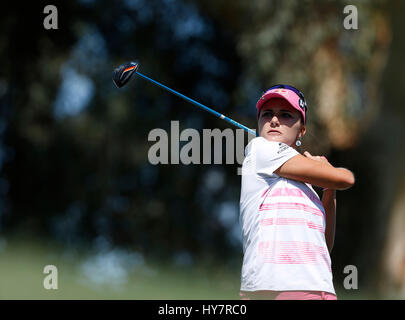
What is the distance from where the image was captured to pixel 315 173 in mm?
2766

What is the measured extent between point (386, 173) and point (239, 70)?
14.4 feet

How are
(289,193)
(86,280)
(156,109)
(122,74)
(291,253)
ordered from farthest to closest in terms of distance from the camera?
1. (156,109)
2. (86,280)
3. (122,74)
4. (289,193)
5. (291,253)

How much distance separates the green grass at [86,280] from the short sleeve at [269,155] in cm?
Answer: 557

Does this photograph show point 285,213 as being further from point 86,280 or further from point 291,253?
point 86,280

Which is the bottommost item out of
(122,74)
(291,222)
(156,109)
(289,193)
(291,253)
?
(291,253)

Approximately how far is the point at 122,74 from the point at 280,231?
134cm

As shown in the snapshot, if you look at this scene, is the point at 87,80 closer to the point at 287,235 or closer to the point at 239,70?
the point at 239,70

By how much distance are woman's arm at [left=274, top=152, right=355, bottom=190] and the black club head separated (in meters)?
1.10

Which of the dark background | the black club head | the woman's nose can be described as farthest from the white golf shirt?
the dark background

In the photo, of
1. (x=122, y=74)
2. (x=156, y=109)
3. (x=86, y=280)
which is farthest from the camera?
(x=156, y=109)

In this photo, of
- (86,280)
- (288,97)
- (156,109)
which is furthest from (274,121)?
(156,109)

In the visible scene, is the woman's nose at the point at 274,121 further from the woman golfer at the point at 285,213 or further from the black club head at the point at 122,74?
the black club head at the point at 122,74

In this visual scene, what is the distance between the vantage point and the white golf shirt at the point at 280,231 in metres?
2.67

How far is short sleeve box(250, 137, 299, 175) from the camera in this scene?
2.85 m
